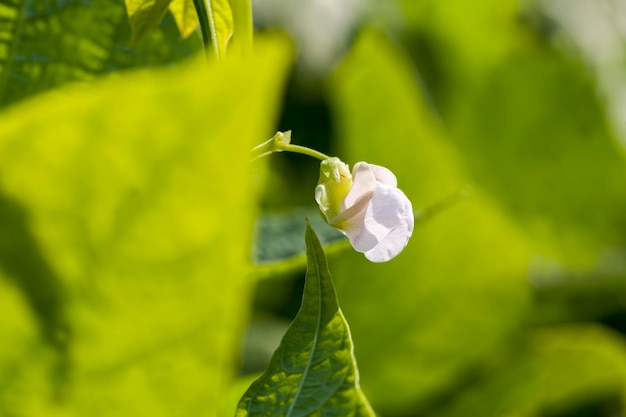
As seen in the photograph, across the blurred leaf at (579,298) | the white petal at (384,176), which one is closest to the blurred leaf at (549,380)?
the blurred leaf at (579,298)

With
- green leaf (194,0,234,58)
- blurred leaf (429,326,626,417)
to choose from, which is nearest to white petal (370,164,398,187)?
green leaf (194,0,234,58)

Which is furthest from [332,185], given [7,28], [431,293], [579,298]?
[579,298]

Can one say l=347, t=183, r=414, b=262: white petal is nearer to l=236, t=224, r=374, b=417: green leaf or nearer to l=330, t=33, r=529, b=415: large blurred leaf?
l=236, t=224, r=374, b=417: green leaf

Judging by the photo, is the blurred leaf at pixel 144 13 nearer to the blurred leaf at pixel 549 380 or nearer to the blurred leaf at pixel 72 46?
the blurred leaf at pixel 72 46

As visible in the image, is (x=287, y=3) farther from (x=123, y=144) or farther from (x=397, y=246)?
(x=123, y=144)

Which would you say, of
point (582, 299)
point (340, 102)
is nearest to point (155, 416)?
point (340, 102)

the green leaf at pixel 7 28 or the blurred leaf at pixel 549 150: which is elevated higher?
the green leaf at pixel 7 28

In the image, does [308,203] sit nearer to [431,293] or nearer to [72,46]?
[431,293]
